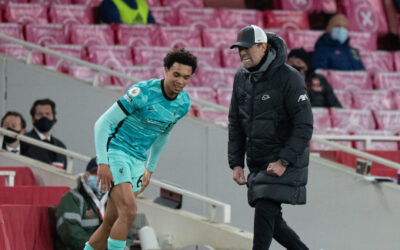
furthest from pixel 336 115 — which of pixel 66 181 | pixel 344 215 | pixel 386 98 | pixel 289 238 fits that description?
pixel 289 238

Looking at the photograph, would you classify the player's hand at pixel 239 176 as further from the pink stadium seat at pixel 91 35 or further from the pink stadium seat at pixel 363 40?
the pink stadium seat at pixel 363 40

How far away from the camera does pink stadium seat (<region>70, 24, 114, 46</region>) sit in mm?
10461

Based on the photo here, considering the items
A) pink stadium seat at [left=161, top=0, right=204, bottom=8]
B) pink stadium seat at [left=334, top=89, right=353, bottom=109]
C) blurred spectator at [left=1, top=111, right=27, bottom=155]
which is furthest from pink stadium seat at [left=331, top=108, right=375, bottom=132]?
pink stadium seat at [left=161, top=0, right=204, bottom=8]

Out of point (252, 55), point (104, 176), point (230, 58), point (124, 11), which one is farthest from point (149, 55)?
point (252, 55)

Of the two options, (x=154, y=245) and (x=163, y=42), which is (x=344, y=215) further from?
(x=163, y=42)

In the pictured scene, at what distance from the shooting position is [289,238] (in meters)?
4.99

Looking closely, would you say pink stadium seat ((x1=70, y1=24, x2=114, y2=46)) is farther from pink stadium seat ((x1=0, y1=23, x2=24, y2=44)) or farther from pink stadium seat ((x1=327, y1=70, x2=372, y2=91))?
pink stadium seat ((x1=327, y1=70, x2=372, y2=91))

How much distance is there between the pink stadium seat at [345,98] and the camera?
10.4 metres

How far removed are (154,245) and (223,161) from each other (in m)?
1.82

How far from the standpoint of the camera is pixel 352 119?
32.3 ft

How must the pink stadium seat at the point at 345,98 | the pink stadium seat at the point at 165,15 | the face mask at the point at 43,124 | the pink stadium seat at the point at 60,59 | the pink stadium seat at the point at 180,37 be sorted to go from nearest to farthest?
the face mask at the point at 43,124, the pink stadium seat at the point at 60,59, the pink stadium seat at the point at 345,98, the pink stadium seat at the point at 180,37, the pink stadium seat at the point at 165,15

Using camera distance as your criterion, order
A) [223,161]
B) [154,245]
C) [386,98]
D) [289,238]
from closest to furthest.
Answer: [289,238]
[154,245]
[223,161]
[386,98]

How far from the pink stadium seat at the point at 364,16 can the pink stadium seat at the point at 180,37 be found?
296 centimetres

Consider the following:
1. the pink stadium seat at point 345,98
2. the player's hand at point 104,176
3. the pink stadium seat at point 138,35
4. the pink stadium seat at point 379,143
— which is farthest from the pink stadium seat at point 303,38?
the player's hand at point 104,176
